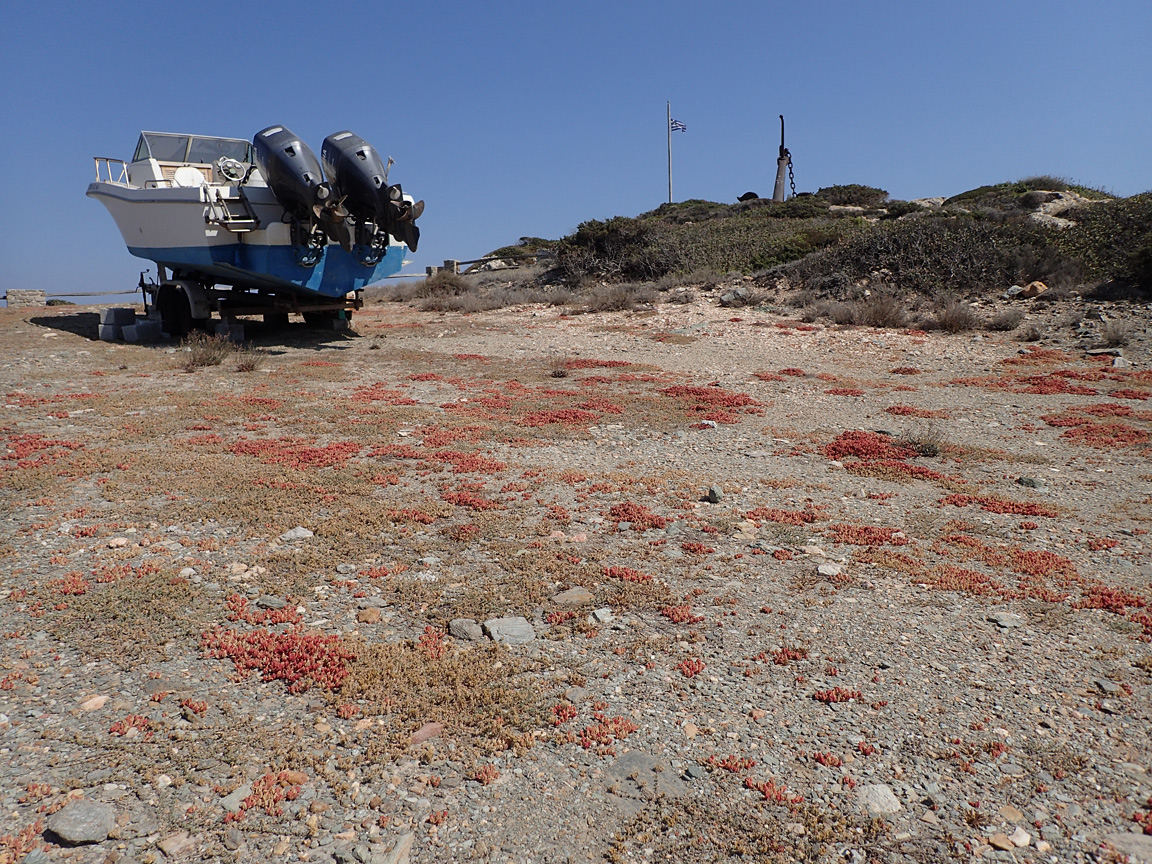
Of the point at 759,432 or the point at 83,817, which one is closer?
the point at 83,817

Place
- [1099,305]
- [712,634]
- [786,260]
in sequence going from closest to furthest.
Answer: [712,634] < [1099,305] < [786,260]

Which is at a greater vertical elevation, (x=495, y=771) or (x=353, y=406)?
(x=353, y=406)

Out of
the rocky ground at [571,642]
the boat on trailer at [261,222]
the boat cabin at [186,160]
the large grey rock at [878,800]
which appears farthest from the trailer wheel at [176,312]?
the large grey rock at [878,800]

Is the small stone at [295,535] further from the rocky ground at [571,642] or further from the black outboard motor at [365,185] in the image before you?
the black outboard motor at [365,185]

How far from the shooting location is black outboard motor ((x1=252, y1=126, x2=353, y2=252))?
43.8 feet

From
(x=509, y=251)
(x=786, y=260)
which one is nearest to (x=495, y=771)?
(x=786, y=260)

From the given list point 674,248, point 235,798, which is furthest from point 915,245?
point 235,798

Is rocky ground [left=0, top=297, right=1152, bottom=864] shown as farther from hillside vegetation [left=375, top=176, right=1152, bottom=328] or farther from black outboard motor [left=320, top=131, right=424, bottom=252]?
hillside vegetation [left=375, top=176, right=1152, bottom=328]

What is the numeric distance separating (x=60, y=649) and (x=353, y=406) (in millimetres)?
5899

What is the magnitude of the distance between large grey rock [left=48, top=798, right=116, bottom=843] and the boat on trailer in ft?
41.5

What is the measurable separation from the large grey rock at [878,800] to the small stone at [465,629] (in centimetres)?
185

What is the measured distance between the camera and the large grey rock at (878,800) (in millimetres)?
2516

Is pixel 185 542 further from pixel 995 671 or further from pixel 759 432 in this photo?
pixel 759 432

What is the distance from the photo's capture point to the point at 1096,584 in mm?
4211
